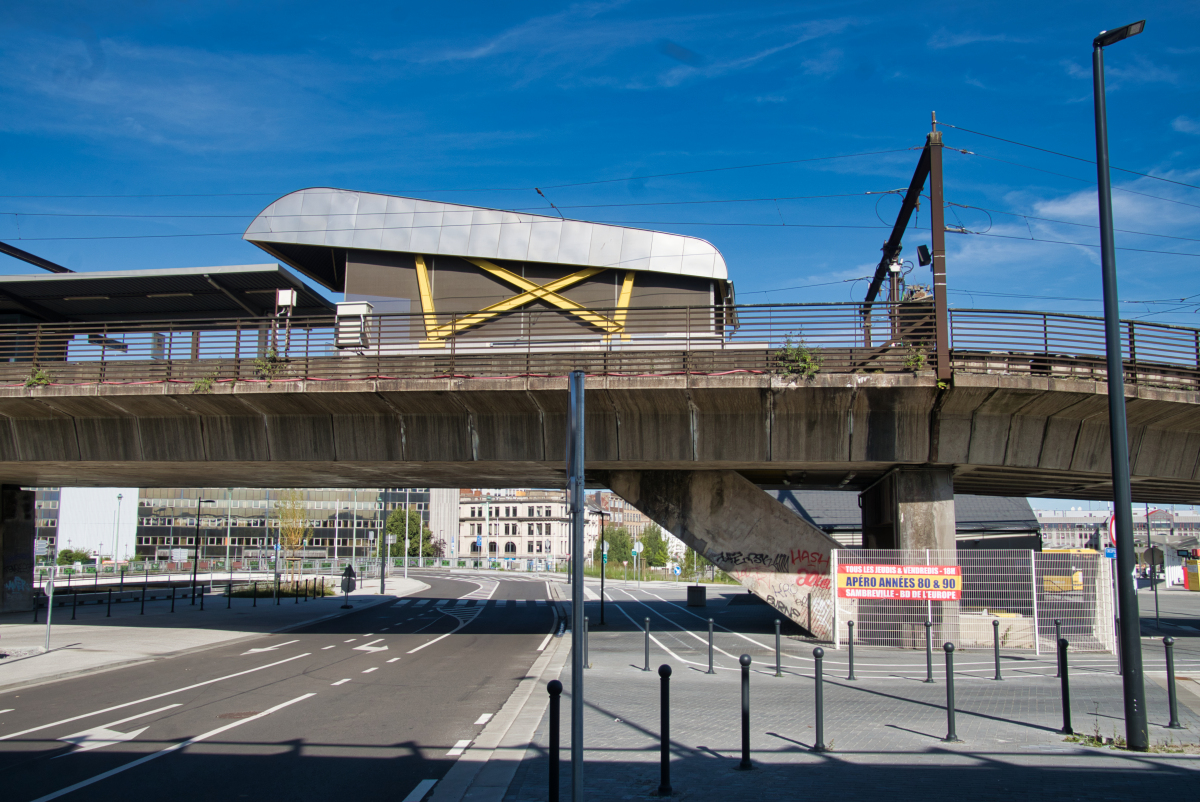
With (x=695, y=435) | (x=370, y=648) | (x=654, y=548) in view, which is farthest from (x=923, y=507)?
(x=654, y=548)

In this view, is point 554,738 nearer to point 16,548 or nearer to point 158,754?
point 158,754

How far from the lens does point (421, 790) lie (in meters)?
7.39

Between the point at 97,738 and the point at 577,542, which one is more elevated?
the point at 577,542

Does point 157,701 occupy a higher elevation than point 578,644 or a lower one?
lower

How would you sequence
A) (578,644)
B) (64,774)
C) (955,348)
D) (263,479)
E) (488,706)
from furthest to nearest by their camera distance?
(263,479) < (955,348) < (488,706) < (64,774) < (578,644)

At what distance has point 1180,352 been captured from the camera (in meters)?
17.8

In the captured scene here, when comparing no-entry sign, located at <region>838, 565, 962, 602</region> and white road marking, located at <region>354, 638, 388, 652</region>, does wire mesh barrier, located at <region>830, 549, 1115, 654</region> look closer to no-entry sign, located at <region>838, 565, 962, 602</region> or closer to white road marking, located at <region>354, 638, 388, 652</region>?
no-entry sign, located at <region>838, 565, 962, 602</region>

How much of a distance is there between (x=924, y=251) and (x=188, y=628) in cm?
2392

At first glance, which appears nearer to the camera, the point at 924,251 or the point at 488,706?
the point at 488,706

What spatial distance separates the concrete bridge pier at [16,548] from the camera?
Result: 3023 cm

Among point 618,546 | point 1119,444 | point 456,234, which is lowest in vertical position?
point 618,546

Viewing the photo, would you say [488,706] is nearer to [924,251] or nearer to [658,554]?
[924,251]

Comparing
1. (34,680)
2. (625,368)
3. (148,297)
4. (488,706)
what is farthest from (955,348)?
(148,297)

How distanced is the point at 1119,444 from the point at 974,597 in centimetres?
923
